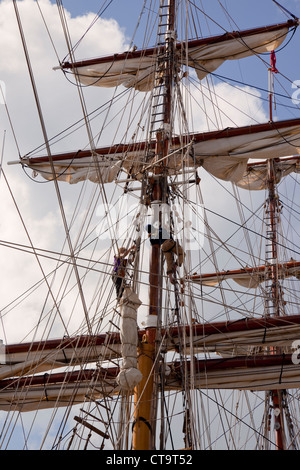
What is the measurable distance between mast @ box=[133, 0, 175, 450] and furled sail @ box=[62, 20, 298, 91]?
0.54 m

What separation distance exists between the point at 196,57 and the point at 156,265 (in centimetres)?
588

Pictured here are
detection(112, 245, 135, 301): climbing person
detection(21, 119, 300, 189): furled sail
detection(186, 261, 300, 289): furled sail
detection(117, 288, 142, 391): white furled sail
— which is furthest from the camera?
detection(186, 261, 300, 289): furled sail

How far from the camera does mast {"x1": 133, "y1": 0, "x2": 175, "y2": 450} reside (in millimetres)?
9773

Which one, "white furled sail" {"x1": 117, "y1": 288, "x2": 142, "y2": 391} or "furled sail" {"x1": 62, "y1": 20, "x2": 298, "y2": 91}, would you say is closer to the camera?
"white furled sail" {"x1": 117, "y1": 288, "x2": 142, "y2": 391}

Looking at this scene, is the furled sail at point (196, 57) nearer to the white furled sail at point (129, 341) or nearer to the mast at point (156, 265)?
the mast at point (156, 265)

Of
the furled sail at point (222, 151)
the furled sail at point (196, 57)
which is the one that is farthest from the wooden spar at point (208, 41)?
the furled sail at point (222, 151)

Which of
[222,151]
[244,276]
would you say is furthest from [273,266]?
[222,151]

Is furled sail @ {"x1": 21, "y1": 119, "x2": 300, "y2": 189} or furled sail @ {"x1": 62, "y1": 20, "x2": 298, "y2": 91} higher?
furled sail @ {"x1": 62, "y1": 20, "x2": 298, "y2": 91}

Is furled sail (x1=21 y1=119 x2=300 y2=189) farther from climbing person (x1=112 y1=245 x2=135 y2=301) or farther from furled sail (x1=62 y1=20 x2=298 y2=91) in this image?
climbing person (x1=112 y1=245 x2=135 y2=301)

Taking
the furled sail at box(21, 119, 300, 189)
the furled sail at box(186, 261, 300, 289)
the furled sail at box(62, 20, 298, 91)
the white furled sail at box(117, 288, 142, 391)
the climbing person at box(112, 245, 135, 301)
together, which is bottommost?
the white furled sail at box(117, 288, 142, 391)

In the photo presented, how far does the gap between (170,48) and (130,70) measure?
1.33 meters

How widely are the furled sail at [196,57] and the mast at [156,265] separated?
540 millimetres

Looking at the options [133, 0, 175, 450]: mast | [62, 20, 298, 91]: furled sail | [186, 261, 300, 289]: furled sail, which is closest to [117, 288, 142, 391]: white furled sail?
[133, 0, 175, 450]: mast
